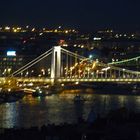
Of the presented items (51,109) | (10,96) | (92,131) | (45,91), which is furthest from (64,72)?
(92,131)

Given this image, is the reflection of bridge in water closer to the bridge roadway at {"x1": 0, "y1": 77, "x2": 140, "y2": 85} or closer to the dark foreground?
the bridge roadway at {"x1": 0, "y1": 77, "x2": 140, "y2": 85}

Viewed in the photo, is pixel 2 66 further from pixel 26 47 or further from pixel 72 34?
pixel 72 34

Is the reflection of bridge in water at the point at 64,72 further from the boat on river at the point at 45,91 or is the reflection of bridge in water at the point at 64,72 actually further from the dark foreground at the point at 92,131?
the dark foreground at the point at 92,131

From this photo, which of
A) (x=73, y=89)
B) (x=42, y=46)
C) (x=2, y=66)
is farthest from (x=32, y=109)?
(x=42, y=46)

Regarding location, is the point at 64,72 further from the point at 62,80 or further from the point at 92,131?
the point at 92,131

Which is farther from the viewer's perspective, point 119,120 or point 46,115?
point 46,115

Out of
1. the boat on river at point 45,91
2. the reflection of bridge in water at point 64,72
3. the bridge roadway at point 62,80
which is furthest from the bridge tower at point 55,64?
the boat on river at point 45,91

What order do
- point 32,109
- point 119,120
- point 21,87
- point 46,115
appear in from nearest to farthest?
1. point 119,120
2. point 46,115
3. point 32,109
4. point 21,87

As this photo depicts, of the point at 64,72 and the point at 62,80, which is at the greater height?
the point at 64,72
